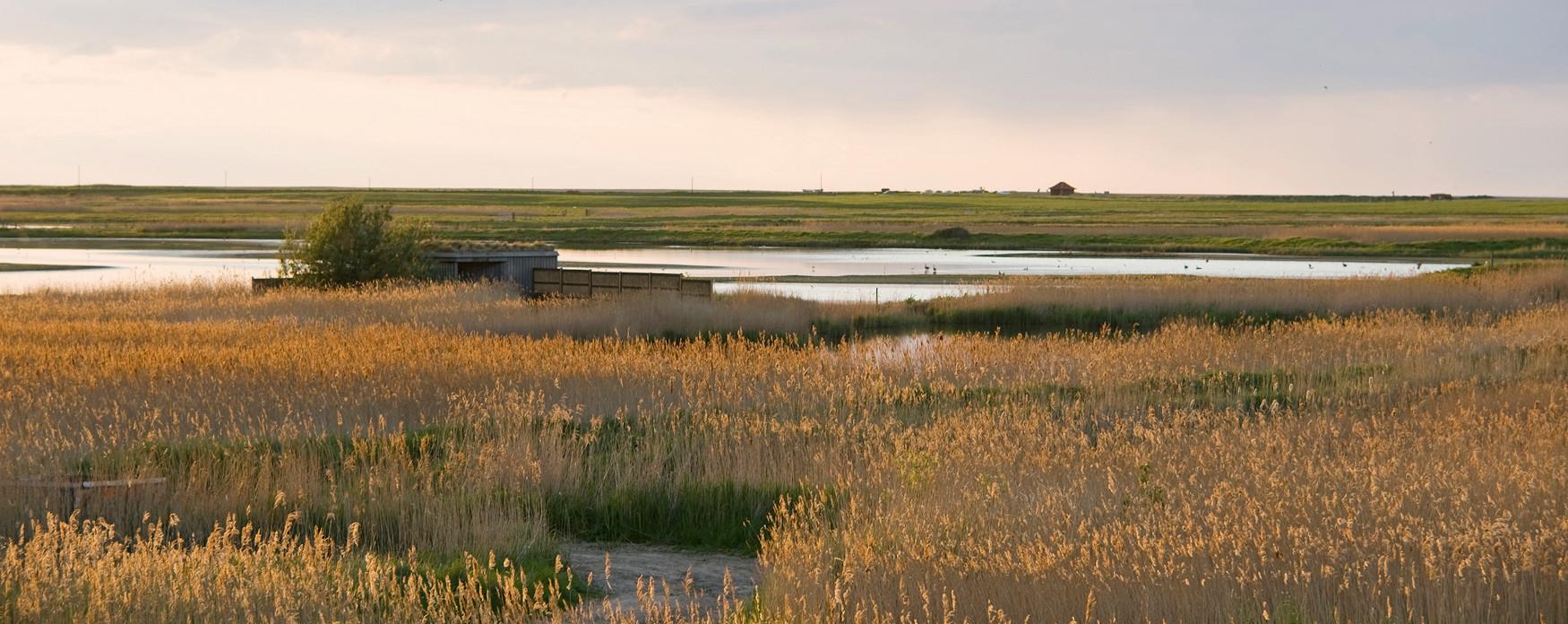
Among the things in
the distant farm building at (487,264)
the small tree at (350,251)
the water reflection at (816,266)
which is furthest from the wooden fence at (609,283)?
the small tree at (350,251)

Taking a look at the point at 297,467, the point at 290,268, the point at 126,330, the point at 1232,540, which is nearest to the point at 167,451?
the point at 297,467

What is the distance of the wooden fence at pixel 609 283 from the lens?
35750mm

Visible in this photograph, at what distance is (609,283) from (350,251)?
6933 millimetres

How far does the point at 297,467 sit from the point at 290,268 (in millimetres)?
28927

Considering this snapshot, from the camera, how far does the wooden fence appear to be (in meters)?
35.8

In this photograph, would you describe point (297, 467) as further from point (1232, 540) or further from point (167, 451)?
point (1232, 540)

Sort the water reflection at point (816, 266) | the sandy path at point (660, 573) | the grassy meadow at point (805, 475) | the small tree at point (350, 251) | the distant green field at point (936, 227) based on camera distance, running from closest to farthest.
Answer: the grassy meadow at point (805, 475) < the sandy path at point (660, 573) < the small tree at point (350, 251) < the water reflection at point (816, 266) < the distant green field at point (936, 227)

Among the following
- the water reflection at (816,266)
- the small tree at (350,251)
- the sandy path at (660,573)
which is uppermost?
the small tree at (350,251)

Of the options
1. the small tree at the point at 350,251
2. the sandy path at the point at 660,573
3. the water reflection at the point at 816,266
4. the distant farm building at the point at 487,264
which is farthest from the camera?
the water reflection at the point at 816,266

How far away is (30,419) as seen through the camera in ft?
46.8

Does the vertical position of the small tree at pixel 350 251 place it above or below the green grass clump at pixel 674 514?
above

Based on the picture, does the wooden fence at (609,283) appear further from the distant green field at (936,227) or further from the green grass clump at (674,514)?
the distant green field at (936,227)

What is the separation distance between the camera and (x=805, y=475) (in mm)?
12172

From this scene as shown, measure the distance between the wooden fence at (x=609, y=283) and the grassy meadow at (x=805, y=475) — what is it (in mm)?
11633
